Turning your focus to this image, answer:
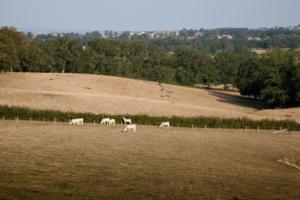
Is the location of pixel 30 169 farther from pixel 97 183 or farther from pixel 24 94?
pixel 24 94

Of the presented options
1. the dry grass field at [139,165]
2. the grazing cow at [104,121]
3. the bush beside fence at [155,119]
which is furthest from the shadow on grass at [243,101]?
the dry grass field at [139,165]

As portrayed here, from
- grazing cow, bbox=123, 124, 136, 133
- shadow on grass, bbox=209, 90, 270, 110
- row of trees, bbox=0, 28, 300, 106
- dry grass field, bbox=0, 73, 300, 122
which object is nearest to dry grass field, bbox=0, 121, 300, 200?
grazing cow, bbox=123, 124, 136, 133

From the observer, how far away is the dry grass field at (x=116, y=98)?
76688 mm

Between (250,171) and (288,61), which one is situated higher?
(288,61)

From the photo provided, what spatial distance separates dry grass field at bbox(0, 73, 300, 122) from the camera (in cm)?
7669

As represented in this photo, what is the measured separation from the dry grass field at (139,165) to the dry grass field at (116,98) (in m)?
23.6

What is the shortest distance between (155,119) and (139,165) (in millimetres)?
32179

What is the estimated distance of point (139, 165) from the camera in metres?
32.4

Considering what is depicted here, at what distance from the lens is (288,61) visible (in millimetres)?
107562

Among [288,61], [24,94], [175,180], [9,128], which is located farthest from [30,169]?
[288,61]

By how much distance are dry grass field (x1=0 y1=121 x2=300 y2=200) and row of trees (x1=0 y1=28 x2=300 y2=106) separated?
52432 millimetres

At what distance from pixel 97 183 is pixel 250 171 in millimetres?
10271

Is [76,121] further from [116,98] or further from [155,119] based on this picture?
[116,98]

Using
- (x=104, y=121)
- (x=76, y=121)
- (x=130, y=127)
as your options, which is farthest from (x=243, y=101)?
(x=130, y=127)
